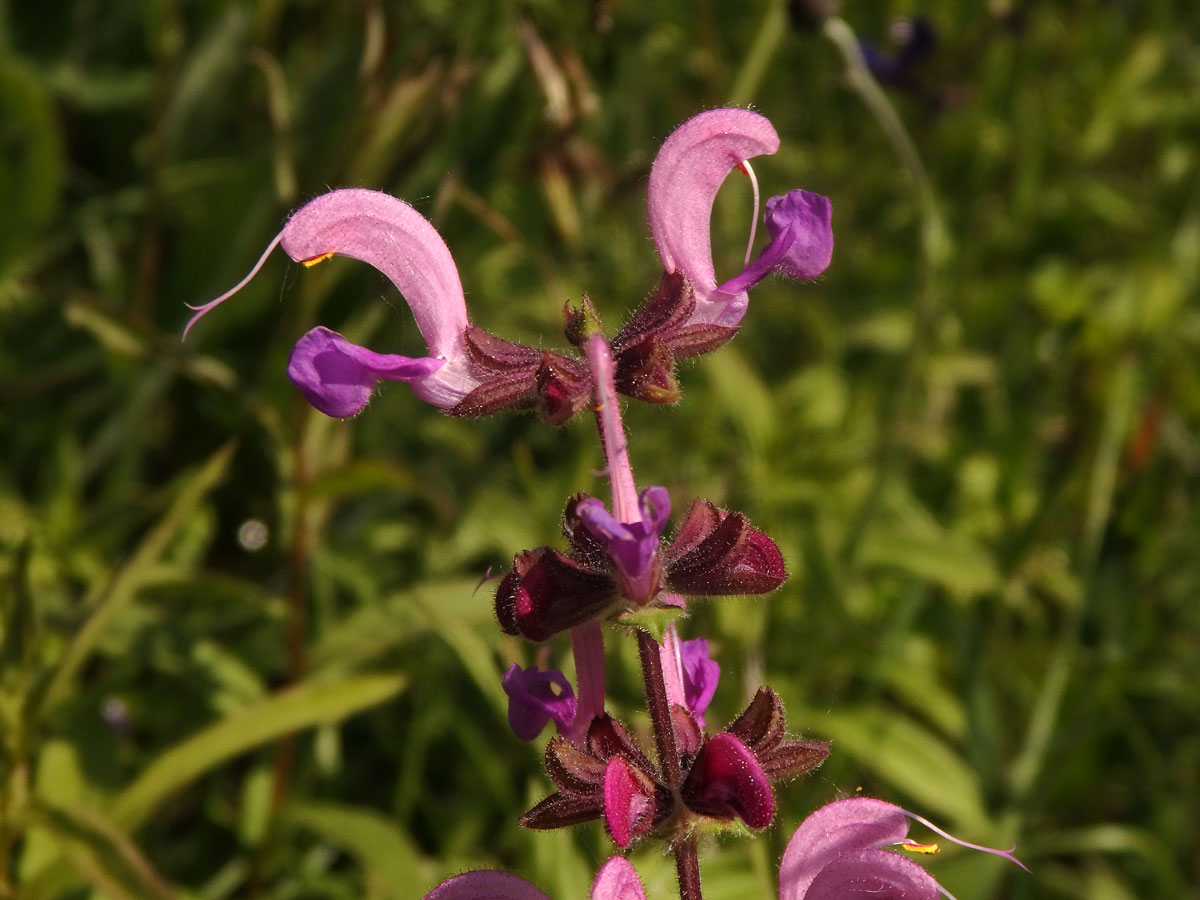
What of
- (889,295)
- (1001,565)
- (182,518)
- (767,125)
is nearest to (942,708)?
(1001,565)

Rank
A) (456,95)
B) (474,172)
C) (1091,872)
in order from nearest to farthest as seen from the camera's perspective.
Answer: (456,95)
(1091,872)
(474,172)

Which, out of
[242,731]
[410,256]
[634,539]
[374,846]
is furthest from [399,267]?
[374,846]

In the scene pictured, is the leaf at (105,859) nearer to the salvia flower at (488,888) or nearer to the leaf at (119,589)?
the leaf at (119,589)

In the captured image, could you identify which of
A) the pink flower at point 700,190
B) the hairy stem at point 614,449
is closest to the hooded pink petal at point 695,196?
the pink flower at point 700,190

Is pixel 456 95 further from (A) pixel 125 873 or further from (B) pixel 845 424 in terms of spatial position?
(A) pixel 125 873

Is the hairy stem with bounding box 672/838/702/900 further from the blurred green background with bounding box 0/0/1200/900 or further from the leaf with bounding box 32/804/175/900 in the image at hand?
the leaf with bounding box 32/804/175/900

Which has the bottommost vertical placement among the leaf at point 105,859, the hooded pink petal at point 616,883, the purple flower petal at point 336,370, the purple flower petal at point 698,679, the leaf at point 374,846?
the leaf at point 374,846
